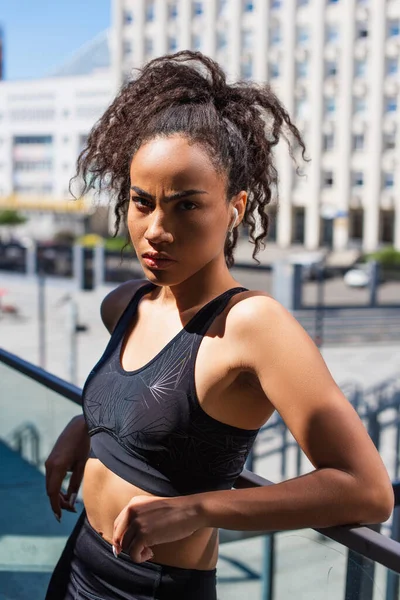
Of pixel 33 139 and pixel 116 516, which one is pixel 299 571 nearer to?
pixel 116 516

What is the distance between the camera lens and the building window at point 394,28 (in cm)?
5619

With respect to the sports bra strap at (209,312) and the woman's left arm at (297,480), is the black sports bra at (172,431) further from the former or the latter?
the woman's left arm at (297,480)

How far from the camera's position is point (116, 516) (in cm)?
176

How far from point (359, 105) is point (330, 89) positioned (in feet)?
8.54

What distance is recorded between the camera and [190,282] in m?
1.76

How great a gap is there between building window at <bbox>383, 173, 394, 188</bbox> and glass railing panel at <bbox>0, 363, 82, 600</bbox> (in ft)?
184

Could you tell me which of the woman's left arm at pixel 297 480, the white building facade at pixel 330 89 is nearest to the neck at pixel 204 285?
the woman's left arm at pixel 297 480

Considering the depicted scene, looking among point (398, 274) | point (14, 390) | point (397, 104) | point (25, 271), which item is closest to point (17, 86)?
point (397, 104)

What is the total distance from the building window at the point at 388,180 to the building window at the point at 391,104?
15.2 feet

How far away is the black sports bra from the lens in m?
1.59

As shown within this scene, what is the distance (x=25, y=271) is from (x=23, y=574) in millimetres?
33609

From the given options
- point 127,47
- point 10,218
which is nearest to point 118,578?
point 127,47

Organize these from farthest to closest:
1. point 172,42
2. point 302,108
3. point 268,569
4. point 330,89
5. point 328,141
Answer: point 172,42 < point 302,108 < point 328,141 < point 330,89 < point 268,569

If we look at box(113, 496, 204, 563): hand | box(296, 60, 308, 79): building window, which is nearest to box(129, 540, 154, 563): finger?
box(113, 496, 204, 563): hand
